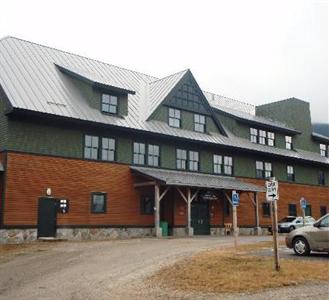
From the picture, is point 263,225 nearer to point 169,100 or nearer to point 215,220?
point 215,220

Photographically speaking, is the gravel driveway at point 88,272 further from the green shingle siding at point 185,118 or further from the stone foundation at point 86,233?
the green shingle siding at point 185,118

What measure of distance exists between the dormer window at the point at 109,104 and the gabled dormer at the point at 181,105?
2816 mm

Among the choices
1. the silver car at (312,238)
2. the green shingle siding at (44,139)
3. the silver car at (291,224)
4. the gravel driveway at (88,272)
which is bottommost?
the gravel driveway at (88,272)

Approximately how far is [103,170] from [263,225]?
1753 centimetres

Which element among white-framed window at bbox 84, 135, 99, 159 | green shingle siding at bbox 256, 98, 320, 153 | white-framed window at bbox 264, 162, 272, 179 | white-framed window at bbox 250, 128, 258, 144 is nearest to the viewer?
white-framed window at bbox 84, 135, 99, 159

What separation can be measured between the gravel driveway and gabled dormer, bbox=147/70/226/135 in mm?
14964

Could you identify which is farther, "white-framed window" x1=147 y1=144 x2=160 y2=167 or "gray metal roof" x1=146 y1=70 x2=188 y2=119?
"gray metal roof" x1=146 y1=70 x2=188 y2=119

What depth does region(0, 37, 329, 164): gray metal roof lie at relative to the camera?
2848 centimetres

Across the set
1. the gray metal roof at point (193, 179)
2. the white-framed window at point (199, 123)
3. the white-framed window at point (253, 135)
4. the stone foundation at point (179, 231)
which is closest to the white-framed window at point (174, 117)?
the white-framed window at point (199, 123)

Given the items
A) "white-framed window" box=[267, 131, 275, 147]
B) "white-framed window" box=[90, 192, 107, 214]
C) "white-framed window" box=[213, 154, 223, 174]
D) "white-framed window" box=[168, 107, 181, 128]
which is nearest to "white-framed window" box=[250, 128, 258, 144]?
"white-framed window" box=[267, 131, 275, 147]

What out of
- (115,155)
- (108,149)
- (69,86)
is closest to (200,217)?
(115,155)

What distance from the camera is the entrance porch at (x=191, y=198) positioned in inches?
1242

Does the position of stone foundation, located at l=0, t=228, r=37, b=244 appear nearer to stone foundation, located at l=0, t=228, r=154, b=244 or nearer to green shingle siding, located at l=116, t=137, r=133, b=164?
stone foundation, located at l=0, t=228, r=154, b=244

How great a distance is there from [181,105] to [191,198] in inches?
316
